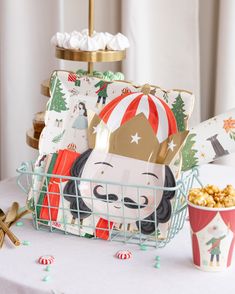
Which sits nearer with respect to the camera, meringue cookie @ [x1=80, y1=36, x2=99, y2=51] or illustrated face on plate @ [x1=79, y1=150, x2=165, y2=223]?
illustrated face on plate @ [x1=79, y1=150, x2=165, y2=223]

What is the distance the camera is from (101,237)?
1.10m

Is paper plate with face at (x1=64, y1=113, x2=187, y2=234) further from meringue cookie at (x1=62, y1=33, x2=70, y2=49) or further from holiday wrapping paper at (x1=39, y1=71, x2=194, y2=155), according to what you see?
meringue cookie at (x1=62, y1=33, x2=70, y2=49)

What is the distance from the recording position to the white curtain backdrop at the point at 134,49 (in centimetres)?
191

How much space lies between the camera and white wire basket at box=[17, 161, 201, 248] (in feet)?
3.50

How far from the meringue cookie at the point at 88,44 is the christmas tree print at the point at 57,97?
162 millimetres

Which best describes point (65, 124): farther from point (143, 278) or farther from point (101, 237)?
point (143, 278)

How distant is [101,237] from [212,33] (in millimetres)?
1038

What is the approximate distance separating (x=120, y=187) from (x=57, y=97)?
0.69 ft

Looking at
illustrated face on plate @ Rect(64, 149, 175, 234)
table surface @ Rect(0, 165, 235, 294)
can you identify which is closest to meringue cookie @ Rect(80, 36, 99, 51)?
illustrated face on plate @ Rect(64, 149, 175, 234)

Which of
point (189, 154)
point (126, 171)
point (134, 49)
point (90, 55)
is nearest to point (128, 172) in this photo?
point (126, 171)

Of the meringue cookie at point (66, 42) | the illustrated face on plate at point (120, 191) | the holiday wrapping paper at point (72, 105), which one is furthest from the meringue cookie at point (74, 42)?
the illustrated face on plate at point (120, 191)

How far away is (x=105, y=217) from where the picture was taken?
1100mm

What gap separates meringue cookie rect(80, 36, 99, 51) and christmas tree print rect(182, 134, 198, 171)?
0.34 meters

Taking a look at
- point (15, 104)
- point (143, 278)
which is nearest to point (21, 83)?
point (15, 104)
